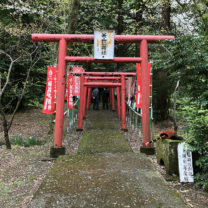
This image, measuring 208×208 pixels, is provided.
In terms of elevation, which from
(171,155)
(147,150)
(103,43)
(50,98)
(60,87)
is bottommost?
(147,150)

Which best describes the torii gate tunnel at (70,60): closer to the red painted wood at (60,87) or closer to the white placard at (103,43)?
the red painted wood at (60,87)

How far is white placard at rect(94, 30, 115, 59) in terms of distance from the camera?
221 inches

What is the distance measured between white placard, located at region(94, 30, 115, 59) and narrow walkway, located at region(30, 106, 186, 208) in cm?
248

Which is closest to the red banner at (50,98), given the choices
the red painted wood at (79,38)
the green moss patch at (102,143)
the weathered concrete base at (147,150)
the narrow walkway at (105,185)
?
the green moss patch at (102,143)

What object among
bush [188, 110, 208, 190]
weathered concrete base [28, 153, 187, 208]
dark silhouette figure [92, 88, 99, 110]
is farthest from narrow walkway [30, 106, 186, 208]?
dark silhouette figure [92, 88, 99, 110]

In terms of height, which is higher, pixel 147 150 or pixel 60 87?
pixel 60 87

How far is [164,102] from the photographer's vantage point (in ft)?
34.0

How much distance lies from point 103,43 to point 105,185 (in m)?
3.57

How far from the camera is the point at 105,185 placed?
3.14 meters

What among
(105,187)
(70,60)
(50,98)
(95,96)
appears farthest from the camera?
(95,96)

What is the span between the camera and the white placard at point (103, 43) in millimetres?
5602

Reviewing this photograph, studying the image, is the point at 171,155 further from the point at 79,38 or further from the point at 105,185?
the point at 79,38

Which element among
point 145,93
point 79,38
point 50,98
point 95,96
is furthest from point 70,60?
point 95,96

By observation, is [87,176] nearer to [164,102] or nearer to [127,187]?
[127,187]
